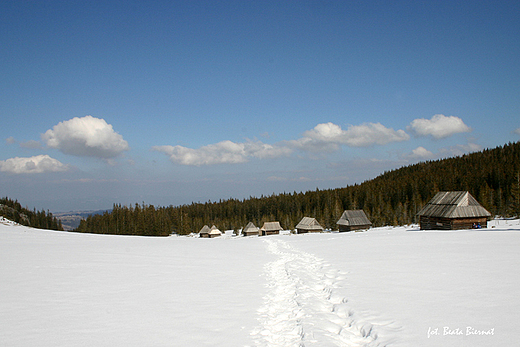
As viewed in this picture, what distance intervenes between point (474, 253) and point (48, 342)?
764 inches

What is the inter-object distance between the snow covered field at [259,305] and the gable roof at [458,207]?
28.8m

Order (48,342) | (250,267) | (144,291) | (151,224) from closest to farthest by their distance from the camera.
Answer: (48,342) → (144,291) → (250,267) → (151,224)

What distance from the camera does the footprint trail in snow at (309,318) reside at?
627cm

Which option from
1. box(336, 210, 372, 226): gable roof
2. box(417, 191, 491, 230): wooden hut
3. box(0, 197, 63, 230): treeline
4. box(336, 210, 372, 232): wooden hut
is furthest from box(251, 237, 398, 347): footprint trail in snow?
box(0, 197, 63, 230): treeline

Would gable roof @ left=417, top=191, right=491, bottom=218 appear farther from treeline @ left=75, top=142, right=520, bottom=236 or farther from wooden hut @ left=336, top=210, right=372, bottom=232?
treeline @ left=75, top=142, right=520, bottom=236

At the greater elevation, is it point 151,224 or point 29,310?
point 29,310

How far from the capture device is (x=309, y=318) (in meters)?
7.58

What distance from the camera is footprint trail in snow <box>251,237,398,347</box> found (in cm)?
627

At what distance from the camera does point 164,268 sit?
44.9 ft

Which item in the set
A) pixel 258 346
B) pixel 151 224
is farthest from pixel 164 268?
pixel 151 224

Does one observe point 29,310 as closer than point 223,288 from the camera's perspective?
Yes

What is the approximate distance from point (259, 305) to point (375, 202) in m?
92.5

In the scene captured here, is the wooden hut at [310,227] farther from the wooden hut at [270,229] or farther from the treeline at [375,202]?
the wooden hut at [270,229]

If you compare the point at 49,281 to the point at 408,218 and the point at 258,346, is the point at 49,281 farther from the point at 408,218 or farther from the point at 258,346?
the point at 408,218
